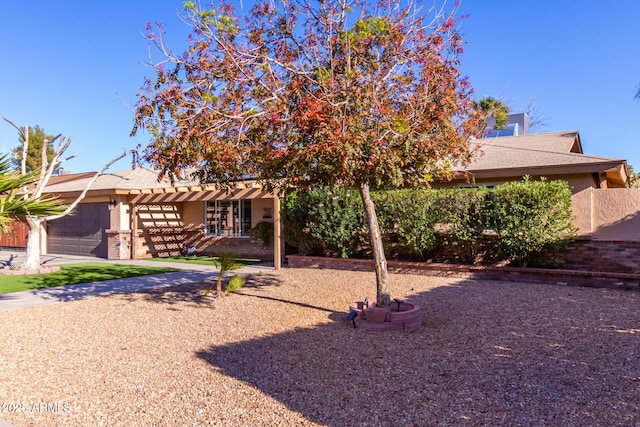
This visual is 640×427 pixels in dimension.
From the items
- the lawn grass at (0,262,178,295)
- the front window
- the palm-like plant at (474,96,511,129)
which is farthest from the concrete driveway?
the palm-like plant at (474,96,511,129)

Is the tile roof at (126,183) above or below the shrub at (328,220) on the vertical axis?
above

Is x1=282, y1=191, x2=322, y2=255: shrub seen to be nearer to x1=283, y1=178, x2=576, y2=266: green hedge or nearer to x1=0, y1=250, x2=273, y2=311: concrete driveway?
x1=283, y1=178, x2=576, y2=266: green hedge

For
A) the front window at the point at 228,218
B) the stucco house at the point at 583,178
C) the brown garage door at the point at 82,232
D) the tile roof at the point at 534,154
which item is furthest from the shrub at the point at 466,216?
the brown garage door at the point at 82,232

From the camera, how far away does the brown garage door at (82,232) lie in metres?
19.3

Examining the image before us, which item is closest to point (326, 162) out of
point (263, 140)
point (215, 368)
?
point (263, 140)

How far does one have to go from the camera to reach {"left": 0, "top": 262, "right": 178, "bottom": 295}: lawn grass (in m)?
11.6

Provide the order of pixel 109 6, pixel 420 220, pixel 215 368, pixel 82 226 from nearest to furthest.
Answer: pixel 215 368
pixel 420 220
pixel 109 6
pixel 82 226

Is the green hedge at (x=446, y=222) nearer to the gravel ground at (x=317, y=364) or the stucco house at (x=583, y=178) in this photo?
the stucco house at (x=583, y=178)

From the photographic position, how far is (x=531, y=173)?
12.5 meters

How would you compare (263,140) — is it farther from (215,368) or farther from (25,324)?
(25,324)

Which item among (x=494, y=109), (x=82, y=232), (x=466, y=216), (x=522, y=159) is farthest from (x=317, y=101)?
(x=494, y=109)

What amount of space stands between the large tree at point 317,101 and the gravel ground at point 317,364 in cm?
176

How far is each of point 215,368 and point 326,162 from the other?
286 cm

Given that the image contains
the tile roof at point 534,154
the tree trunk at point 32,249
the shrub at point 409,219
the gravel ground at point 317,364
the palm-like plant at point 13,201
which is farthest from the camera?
the tree trunk at point 32,249
